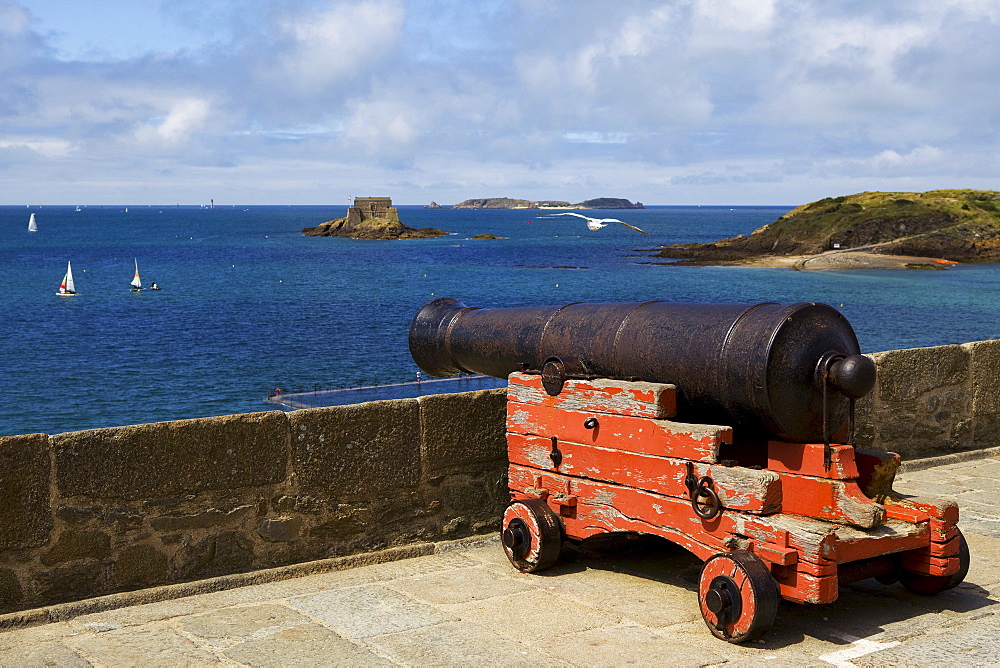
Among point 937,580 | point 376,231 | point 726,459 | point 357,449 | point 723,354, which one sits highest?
point 723,354

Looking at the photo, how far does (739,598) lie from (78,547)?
2723 millimetres

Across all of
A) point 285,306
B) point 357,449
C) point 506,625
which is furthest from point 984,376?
point 285,306

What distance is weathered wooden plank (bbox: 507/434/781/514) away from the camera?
410 centimetres

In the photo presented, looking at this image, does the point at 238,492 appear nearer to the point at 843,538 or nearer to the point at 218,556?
the point at 218,556

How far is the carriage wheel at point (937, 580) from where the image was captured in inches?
173

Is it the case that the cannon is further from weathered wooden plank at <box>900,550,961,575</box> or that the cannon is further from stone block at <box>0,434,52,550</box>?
stone block at <box>0,434,52,550</box>

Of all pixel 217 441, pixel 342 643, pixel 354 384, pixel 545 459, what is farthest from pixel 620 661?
pixel 354 384

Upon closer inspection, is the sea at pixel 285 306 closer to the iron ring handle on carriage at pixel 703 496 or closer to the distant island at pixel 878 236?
the distant island at pixel 878 236

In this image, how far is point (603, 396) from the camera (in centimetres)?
466

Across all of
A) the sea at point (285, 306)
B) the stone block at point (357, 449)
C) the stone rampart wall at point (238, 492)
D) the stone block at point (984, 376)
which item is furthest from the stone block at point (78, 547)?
the sea at point (285, 306)

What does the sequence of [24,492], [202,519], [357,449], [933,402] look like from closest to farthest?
[24,492], [202,519], [357,449], [933,402]

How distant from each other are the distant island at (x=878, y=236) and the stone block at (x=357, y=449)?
74.0 meters

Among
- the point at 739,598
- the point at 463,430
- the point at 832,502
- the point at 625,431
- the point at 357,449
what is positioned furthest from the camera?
the point at 463,430

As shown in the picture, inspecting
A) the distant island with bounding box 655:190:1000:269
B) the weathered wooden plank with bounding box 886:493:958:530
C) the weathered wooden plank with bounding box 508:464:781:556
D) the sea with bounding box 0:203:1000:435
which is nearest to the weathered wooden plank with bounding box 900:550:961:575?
the weathered wooden plank with bounding box 886:493:958:530
